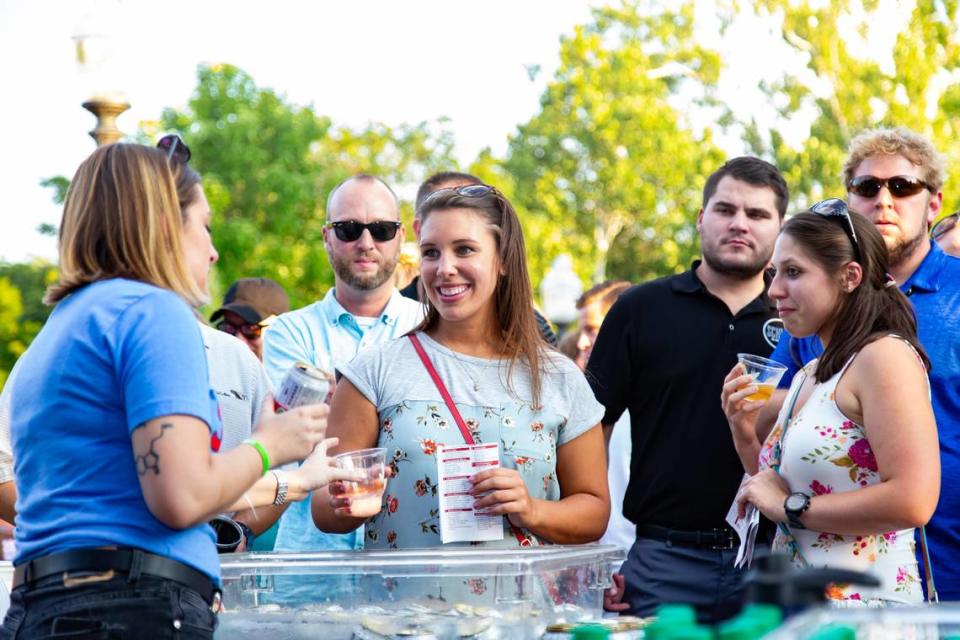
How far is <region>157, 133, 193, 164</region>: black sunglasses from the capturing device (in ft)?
9.98

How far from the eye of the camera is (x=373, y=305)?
17.6 feet

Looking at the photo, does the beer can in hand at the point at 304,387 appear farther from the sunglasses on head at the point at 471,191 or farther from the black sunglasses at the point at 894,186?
the black sunglasses at the point at 894,186

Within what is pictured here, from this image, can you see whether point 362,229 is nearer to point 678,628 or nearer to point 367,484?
point 367,484

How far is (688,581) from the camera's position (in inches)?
184

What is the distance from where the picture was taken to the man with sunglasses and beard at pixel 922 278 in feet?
12.6

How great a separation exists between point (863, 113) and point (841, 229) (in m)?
29.8

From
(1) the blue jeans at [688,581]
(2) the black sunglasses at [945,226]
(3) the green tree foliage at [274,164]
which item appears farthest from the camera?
(3) the green tree foliage at [274,164]

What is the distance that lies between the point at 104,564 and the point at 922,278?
291cm

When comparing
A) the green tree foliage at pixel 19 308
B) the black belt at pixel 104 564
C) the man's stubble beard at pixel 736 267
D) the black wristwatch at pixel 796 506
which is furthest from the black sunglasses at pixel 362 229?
the green tree foliage at pixel 19 308

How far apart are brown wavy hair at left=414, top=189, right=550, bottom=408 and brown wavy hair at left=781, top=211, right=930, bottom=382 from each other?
32.3 inches

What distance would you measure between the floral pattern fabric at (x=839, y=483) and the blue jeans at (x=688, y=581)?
45.9 inches

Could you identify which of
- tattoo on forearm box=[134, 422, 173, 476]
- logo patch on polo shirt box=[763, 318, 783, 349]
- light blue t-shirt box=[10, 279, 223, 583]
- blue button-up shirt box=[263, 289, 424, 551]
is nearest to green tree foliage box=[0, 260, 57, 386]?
blue button-up shirt box=[263, 289, 424, 551]

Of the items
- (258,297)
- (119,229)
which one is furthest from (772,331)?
(258,297)

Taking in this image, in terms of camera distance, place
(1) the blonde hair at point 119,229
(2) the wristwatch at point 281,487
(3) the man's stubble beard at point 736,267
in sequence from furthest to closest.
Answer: (3) the man's stubble beard at point 736,267 < (2) the wristwatch at point 281,487 < (1) the blonde hair at point 119,229
